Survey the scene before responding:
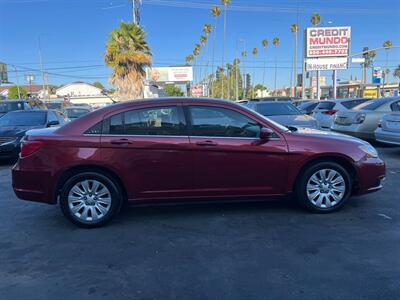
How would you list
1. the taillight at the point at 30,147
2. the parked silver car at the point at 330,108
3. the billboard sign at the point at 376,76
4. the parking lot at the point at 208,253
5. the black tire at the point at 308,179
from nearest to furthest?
the parking lot at the point at 208,253 < the taillight at the point at 30,147 < the black tire at the point at 308,179 < the parked silver car at the point at 330,108 < the billboard sign at the point at 376,76

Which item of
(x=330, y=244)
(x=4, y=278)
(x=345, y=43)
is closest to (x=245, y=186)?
(x=330, y=244)

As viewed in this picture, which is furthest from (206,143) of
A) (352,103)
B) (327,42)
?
(327,42)

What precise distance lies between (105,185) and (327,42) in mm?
33902

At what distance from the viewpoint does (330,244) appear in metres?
3.94

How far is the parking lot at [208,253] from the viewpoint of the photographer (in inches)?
122

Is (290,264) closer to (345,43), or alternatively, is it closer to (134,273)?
(134,273)

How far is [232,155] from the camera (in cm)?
464

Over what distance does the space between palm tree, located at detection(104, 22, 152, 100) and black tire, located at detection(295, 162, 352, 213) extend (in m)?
24.9

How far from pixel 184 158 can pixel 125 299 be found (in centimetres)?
200

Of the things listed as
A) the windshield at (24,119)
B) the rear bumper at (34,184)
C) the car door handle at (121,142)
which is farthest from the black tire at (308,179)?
the windshield at (24,119)

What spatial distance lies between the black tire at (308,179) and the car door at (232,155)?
251 mm

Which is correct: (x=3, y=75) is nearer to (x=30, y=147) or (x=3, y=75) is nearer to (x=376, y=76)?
(x=376, y=76)

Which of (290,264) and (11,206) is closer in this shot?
Result: (290,264)

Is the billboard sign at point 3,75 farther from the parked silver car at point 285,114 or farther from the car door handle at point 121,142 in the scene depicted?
the car door handle at point 121,142
